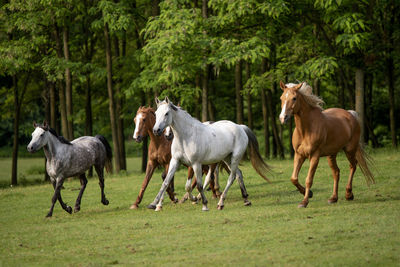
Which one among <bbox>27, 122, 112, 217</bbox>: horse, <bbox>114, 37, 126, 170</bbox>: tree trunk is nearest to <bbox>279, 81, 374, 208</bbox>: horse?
<bbox>27, 122, 112, 217</bbox>: horse

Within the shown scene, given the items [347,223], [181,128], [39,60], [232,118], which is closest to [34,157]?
Result: [232,118]

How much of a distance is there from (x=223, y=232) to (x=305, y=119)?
11.2 feet

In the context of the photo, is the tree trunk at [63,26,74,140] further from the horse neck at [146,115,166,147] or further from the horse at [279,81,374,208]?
the horse at [279,81,374,208]

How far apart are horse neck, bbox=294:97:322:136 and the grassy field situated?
5.31 ft

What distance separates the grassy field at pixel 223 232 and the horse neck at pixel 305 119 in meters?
1.62

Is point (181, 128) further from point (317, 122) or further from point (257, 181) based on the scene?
point (257, 181)

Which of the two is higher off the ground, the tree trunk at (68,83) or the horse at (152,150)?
the tree trunk at (68,83)

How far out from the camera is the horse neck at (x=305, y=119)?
11695 mm

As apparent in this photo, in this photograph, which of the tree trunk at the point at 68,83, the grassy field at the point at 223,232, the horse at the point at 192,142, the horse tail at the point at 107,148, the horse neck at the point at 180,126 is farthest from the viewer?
the tree trunk at the point at 68,83

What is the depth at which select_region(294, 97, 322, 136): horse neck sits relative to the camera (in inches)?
460

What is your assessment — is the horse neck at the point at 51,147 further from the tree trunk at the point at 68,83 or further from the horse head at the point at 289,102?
the tree trunk at the point at 68,83

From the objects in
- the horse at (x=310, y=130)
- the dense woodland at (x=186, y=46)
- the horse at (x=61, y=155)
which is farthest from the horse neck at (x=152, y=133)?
the dense woodland at (x=186, y=46)

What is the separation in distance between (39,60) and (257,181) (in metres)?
13.0

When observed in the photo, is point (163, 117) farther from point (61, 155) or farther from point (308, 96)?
point (308, 96)
